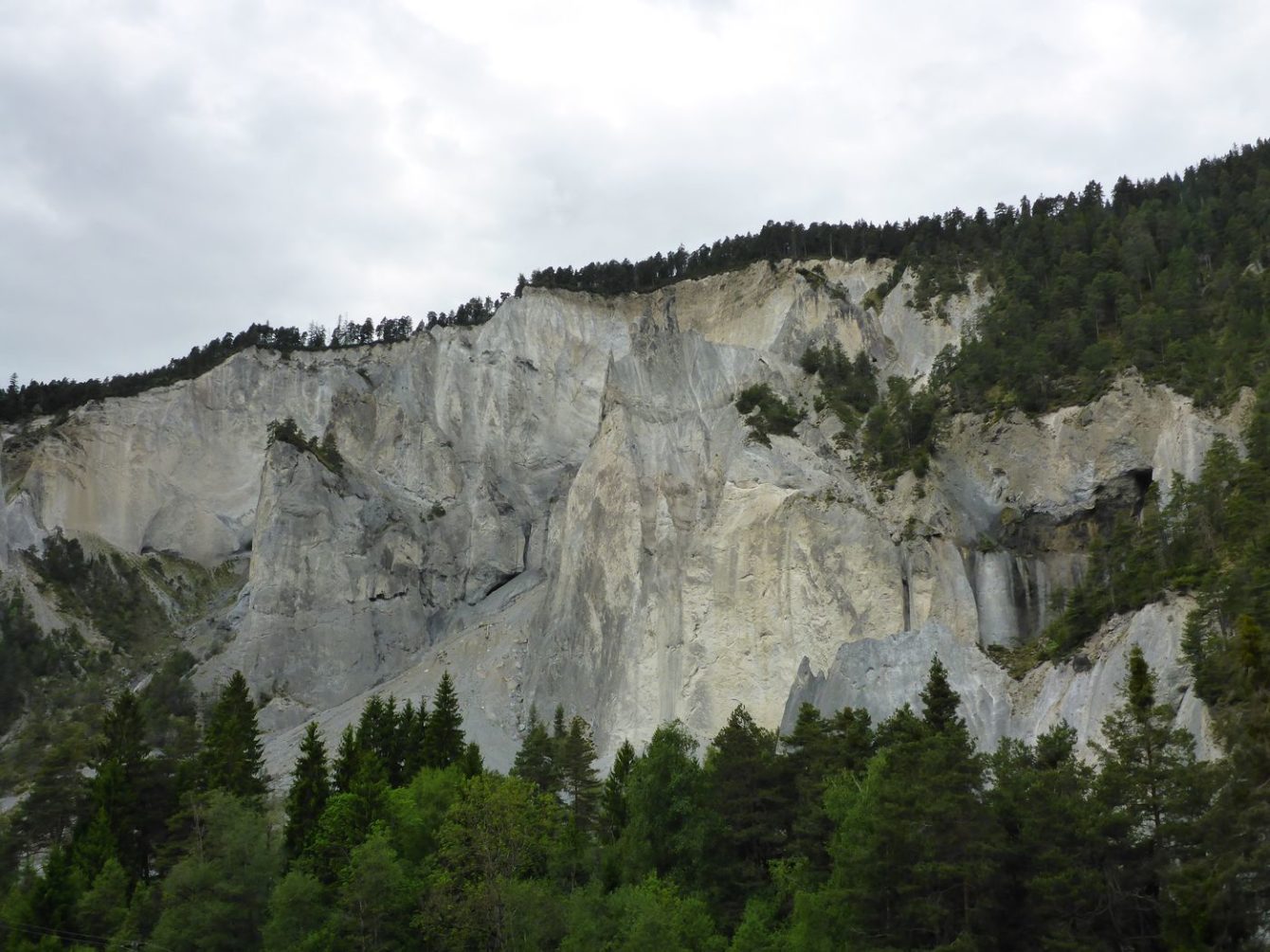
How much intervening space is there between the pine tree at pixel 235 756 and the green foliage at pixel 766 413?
1159 inches

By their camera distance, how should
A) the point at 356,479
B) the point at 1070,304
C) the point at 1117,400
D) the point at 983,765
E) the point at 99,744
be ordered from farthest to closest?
the point at 356,479 → the point at 1070,304 → the point at 1117,400 → the point at 99,744 → the point at 983,765

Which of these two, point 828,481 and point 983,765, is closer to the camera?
point 983,765

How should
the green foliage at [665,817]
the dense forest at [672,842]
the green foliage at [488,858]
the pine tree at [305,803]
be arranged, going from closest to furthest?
the dense forest at [672,842]
the green foliage at [488,858]
the green foliage at [665,817]
the pine tree at [305,803]

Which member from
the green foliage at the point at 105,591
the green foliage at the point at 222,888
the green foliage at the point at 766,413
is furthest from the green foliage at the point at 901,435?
the green foliage at the point at 105,591

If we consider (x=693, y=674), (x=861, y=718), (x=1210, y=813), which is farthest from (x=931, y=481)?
(x=1210, y=813)

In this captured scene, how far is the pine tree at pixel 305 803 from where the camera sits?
145 ft

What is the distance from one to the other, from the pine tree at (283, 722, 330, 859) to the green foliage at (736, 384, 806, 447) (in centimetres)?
3027

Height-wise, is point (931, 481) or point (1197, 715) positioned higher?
point (931, 481)

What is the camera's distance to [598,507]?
2808 inches

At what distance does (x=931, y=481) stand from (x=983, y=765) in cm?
3066

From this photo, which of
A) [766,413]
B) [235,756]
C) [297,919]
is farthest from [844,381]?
[297,919]

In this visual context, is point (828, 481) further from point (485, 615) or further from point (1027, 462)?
point (485, 615)

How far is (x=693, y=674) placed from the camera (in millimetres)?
61156

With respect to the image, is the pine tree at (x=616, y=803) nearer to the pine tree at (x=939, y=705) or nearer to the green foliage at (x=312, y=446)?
the pine tree at (x=939, y=705)
